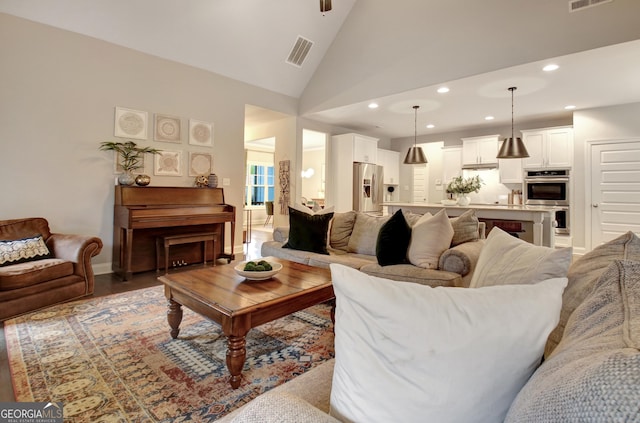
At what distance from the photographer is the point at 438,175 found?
8141mm

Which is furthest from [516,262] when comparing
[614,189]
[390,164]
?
[390,164]

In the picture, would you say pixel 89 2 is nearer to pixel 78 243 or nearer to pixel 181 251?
pixel 78 243

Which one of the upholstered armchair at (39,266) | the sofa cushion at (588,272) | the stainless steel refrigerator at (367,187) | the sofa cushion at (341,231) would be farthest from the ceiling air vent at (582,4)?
the upholstered armchair at (39,266)

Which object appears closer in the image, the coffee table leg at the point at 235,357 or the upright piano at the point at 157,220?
the coffee table leg at the point at 235,357

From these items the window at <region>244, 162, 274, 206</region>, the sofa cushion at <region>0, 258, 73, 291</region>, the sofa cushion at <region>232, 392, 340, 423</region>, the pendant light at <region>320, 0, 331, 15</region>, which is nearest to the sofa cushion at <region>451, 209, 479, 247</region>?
the sofa cushion at <region>232, 392, 340, 423</region>

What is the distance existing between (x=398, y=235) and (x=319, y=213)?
42.8 inches

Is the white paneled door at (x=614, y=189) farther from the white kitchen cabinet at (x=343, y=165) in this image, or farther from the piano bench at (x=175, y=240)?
the piano bench at (x=175, y=240)

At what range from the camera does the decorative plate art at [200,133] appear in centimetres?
492

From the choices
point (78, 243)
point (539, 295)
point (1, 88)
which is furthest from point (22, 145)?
point (539, 295)

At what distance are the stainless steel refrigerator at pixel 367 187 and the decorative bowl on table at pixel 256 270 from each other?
4.98 meters

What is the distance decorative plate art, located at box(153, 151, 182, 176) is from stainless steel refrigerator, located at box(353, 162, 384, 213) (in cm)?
370

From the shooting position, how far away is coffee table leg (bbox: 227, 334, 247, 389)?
1.71 metres

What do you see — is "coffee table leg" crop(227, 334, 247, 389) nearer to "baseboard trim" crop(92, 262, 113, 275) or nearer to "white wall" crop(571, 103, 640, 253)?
"baseboard trim" crop(92, 262, 113, 275)

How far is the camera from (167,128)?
183 inches
